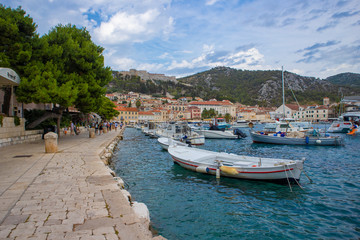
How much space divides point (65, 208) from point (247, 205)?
17.1 ft

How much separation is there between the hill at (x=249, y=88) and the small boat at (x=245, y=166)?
129 metres

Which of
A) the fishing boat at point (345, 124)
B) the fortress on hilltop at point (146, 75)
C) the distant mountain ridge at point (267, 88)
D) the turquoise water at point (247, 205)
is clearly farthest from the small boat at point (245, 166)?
the fortress on hilltop at point (146, 75)

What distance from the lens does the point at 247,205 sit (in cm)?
692

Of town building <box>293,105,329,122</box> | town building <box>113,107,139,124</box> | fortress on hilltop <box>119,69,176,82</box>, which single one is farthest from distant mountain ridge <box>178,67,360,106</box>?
town building <box>113,107,139,124</box>

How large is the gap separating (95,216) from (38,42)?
17.4m

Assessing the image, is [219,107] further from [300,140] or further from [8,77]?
[8,77]

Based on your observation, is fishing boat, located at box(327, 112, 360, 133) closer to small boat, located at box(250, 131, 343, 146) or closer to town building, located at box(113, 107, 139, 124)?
small boat, located at box(250, 131, 343, 146)

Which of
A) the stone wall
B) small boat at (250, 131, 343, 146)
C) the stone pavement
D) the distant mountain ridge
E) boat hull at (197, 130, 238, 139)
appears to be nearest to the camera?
the stone pavement

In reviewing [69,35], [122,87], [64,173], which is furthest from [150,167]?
[122,87]

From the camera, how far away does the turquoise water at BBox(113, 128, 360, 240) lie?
5.32m

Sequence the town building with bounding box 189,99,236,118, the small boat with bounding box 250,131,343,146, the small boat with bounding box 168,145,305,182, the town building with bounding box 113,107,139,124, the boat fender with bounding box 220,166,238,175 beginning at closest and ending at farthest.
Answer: the small boat with bounding box 168,145,305,182
the boat fender with bounding box 220,166,238,175
the small boat with bounding box 250,131,343,146
the town building with bounding box 113,107,139,124
the town building with bounding box 189,99,236,118

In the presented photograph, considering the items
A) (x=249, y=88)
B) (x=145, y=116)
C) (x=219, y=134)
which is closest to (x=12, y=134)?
(x=219, y=134)

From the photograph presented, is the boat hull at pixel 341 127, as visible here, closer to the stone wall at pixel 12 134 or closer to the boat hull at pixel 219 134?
the boat hull at pixel 219 134

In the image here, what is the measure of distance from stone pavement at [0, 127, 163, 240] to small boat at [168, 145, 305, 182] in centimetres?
494
